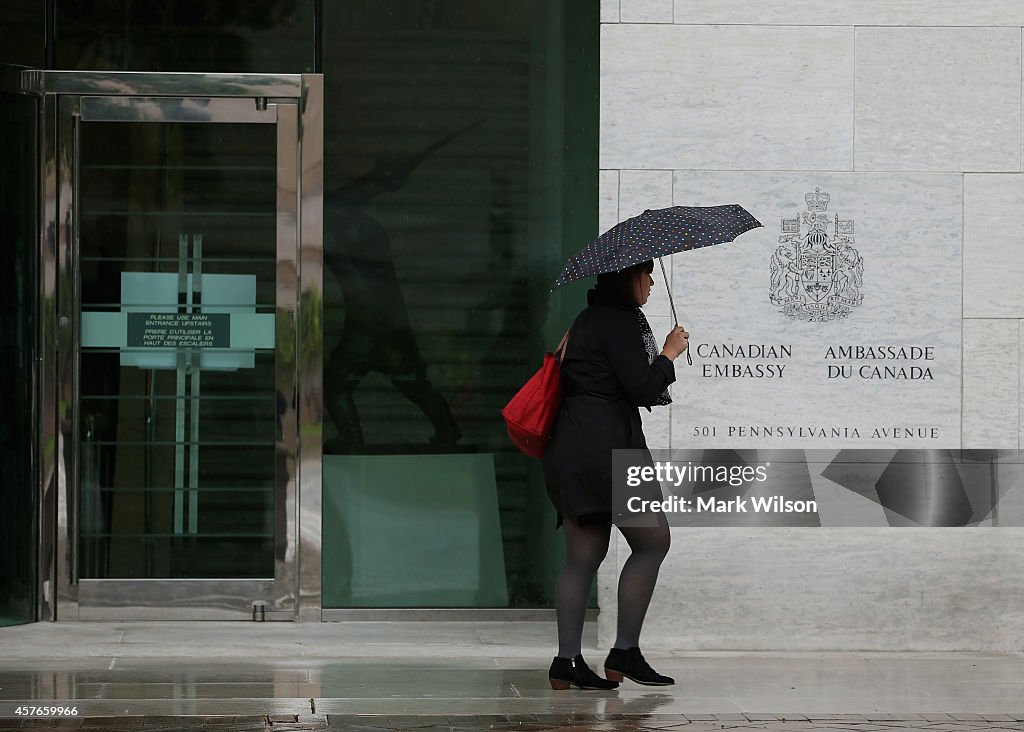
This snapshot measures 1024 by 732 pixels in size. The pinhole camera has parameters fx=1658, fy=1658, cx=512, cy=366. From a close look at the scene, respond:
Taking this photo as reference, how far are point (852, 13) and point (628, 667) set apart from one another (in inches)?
139

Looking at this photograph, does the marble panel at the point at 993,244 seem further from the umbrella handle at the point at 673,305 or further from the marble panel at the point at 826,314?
the umbrella handle at the point at 673,305

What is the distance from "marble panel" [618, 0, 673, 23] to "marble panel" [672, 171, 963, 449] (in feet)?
2.58

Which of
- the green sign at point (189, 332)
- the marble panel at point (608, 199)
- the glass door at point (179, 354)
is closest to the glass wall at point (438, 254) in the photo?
the glass door at point (179, 354)

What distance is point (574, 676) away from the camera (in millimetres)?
7012

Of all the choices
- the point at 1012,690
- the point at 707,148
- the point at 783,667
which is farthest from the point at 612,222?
the point at 1012,690

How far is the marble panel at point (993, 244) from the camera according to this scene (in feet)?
27.5

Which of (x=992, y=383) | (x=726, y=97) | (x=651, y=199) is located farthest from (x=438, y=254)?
(x=992, y=383)

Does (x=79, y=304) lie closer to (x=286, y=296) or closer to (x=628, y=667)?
(x=286, y=296)

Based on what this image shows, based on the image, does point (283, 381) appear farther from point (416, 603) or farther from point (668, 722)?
point (668, 722)

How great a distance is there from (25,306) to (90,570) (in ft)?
4.79

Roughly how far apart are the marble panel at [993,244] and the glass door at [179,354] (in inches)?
139

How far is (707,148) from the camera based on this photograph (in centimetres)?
828

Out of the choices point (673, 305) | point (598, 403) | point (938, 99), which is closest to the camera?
point (598, 403)

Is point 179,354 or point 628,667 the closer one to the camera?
point 628,667
